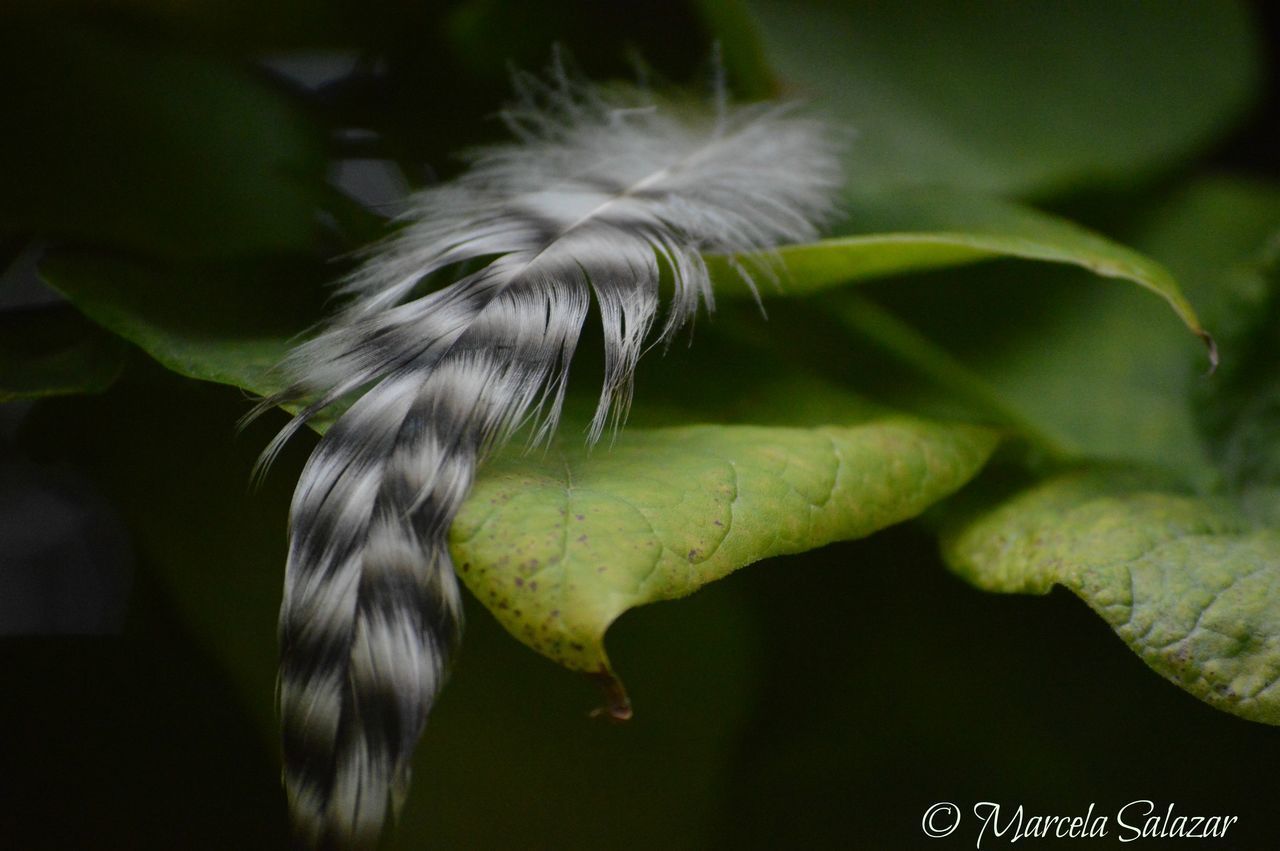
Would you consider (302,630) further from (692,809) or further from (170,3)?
(170,3)

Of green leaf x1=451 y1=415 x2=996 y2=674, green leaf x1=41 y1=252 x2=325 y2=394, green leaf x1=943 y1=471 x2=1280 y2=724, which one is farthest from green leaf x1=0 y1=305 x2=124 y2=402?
green leaf x1=943 y1=471 x2=1280 y2=724

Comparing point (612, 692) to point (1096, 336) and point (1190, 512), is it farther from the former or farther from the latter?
point (1096, 336)

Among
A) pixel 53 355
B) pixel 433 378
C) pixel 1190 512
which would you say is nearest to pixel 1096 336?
pixel 1190 512

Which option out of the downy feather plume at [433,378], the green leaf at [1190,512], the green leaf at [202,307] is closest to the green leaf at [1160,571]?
the green leaf at [1190,512]

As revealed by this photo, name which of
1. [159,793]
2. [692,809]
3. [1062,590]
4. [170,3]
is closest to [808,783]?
[692,809]

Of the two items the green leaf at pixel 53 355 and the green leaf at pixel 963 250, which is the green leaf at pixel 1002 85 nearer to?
the green leaf at pixel 963 250

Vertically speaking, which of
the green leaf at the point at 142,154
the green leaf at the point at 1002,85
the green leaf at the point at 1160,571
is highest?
the green leaf at the point at 1002,85
